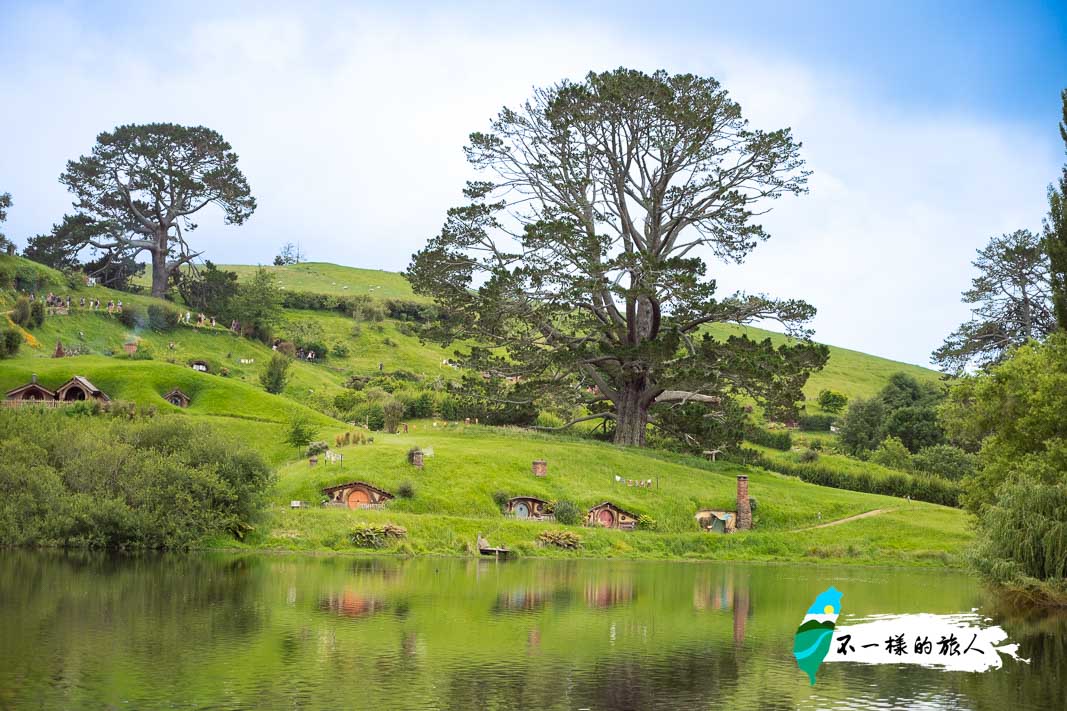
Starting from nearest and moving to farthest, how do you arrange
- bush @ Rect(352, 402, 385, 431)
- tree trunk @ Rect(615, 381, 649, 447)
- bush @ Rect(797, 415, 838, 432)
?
tree trunk @ Rect(615, 381, 649, 447), bush @ Rect(352, 402, 385, 431), bush @ Rect(797, 415, 838, 432)

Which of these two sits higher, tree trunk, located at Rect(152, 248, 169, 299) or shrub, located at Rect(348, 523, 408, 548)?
tree trunk, located at Rect(152, 248, 169, 299)

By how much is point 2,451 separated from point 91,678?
101 feet

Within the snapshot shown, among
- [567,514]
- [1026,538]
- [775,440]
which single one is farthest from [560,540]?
[775,440]

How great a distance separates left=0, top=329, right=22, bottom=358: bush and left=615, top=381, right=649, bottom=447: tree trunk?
46.3m

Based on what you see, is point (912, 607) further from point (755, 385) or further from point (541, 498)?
point (755, 385)

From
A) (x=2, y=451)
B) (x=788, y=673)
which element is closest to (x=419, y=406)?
(x=2, y=451)

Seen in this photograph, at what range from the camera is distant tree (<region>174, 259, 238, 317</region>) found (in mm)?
118875

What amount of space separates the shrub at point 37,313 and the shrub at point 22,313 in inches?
26.0

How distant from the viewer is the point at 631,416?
Answer: 246 ft

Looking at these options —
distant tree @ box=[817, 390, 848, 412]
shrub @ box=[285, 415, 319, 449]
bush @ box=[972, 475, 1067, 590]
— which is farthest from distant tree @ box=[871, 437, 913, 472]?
bush @ box=[972, 475, 1067, 590]

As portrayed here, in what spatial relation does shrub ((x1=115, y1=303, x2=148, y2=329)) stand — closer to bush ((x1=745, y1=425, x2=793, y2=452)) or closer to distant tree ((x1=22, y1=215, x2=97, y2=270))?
distant tree ((x1=22, y1=215, x2=97, y2=270))

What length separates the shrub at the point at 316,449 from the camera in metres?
62.7

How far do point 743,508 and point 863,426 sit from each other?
184 ft

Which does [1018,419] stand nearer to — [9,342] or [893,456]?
[893,456]
